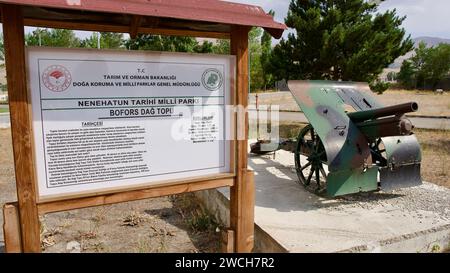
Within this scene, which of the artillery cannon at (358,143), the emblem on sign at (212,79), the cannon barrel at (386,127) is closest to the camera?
the emblem on sign at (212,79)

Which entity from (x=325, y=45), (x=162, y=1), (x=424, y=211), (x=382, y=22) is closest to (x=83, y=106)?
(x=162, y=1)

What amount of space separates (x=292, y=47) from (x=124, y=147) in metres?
11.0

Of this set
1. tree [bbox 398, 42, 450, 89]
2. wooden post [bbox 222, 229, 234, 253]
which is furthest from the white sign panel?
tree [bbox 398, 42, 450, 89]

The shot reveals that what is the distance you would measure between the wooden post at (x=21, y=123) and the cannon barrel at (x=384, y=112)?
364cm

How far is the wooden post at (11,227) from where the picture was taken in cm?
229

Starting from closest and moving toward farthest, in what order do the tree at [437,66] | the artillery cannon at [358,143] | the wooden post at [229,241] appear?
the wooden post at [229,241] < the artillery cannon at [358,143] < the tree at [437,66]

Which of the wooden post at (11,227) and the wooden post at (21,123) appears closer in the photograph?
the wooden post at (21,123)

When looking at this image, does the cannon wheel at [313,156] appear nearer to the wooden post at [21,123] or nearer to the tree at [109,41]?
the wooden post at [21,123]

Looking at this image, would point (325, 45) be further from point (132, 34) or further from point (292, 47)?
point (132, 34)

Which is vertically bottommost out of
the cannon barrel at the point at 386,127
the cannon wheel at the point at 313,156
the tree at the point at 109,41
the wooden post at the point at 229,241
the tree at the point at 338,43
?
the wooden post at the point at 229,241

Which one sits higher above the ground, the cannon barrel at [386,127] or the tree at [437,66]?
the tree at [437,66]

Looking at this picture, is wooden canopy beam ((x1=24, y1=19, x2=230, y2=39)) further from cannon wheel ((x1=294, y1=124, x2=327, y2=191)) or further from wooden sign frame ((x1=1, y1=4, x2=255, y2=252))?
cannon wheel ((x1=294, y1=124, x2=327, y2=191))

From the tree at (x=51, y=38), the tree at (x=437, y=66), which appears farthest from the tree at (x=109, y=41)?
the tree at (x=437, y=66)

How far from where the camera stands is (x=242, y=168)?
2.99 meters
